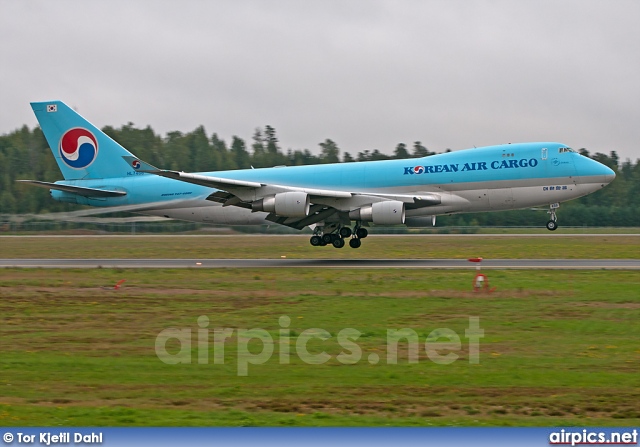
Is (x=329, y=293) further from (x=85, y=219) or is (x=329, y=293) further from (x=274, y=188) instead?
(x=85, y=219)

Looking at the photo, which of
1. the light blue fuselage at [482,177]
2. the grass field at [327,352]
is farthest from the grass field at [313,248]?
the grass field at [327,352]

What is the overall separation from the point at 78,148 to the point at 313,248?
12.9 m

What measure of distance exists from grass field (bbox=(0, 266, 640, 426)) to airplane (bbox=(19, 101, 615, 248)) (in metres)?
6.15

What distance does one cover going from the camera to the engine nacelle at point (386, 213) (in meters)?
31.9

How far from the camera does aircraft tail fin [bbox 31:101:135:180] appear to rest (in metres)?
38.5

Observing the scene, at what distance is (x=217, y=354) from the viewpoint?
14.2 meters

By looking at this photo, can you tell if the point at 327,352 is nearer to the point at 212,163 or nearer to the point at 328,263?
the point at 328,263

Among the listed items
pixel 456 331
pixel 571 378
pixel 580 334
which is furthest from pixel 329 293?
pixel 571 378

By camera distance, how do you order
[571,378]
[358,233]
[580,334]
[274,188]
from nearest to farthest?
1. [571,378]
2. [580,334]
3. [274,188]
4. [358,233]

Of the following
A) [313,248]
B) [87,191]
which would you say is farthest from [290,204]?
[87,191]

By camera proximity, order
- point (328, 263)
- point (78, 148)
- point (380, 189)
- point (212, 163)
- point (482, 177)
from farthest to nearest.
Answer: point (212, 163), point (78, 148), point (380, 189), point (482, 177), point (328, 263)

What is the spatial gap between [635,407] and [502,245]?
32.9m

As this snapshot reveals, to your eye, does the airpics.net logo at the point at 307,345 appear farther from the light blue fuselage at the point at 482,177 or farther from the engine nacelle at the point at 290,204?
the light blue fuselage at the point at 482,177

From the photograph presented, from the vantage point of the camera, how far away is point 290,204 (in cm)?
3231
